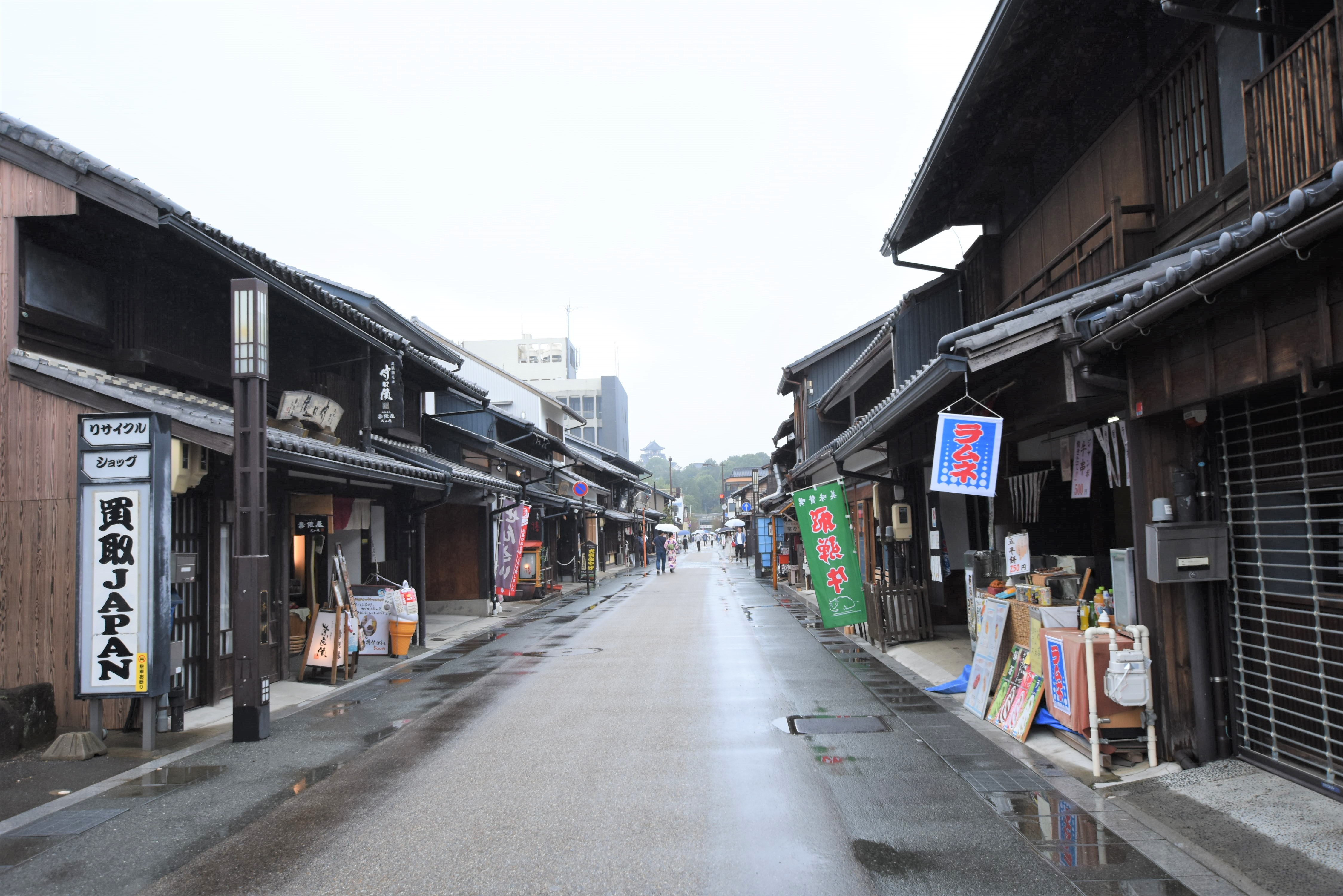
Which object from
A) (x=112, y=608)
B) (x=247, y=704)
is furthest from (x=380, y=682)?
(x=112, y=608)

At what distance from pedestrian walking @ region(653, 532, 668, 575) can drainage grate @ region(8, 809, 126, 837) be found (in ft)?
128

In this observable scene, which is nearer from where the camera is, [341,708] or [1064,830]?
[1064,830]

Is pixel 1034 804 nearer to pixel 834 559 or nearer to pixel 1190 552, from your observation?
pixel 1190 552

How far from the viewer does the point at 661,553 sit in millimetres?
46125

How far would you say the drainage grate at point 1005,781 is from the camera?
695 centimetres

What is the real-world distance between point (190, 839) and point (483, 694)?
18.7 ft

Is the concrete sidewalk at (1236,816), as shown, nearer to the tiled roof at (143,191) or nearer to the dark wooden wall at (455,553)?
the tiled roof at (143,191)

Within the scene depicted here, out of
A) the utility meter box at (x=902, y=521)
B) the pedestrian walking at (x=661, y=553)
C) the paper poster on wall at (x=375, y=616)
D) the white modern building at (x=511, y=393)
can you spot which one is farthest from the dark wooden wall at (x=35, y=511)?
the pedestrian walking at (x=661, y=553)

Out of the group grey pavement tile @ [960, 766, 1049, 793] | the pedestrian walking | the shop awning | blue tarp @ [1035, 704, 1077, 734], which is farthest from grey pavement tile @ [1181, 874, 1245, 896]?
the pedestrian walking

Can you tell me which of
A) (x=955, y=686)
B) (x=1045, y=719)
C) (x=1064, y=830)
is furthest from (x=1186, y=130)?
(x=955, y=686)

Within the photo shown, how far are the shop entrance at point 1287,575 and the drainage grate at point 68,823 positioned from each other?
29.2ft

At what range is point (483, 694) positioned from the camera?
38.9 feet

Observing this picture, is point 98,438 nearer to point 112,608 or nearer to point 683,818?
point 112,608

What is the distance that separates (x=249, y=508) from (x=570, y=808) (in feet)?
17.6
